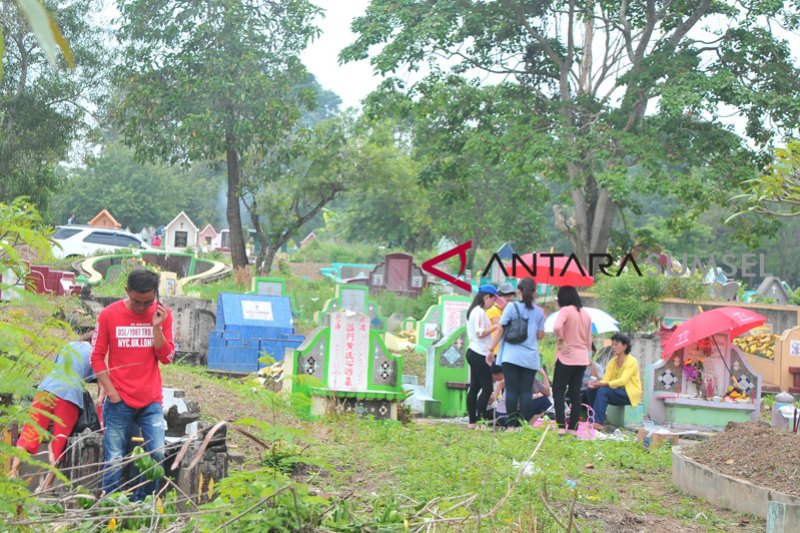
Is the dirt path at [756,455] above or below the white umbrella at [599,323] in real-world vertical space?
below

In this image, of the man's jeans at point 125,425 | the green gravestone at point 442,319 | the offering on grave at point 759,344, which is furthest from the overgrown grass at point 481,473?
the offering on grave at point 759,344

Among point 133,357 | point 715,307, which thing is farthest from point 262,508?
point 715,307

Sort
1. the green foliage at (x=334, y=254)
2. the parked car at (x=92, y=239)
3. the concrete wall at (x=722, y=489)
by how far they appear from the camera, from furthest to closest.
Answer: the green foliage at (x=334, y=254) < the parked car at (x=92, y=239) < the concrete wall at (x=722, y=489)

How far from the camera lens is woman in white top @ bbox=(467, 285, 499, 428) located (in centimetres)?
1114

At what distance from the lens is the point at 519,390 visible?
34.4 ft

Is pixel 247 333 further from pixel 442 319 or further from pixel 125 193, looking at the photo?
pixel 125 193

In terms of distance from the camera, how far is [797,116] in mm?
20906

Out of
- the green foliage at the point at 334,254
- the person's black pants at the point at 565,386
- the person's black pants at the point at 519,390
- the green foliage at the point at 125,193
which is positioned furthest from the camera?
the green foliage at the point at 125,193

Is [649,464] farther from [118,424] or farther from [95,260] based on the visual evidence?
[95,260]

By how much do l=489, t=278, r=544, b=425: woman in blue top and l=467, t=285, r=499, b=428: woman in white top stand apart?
0.63m

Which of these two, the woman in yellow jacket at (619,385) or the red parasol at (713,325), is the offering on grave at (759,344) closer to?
the red parasol at (713,325)

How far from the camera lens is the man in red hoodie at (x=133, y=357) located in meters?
6.09

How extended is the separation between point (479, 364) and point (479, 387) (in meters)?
0.26

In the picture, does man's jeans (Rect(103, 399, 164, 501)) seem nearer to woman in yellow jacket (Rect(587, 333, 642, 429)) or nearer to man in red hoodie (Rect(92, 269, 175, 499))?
man in red hoodie (Rect(92, 269, 175, 499))
